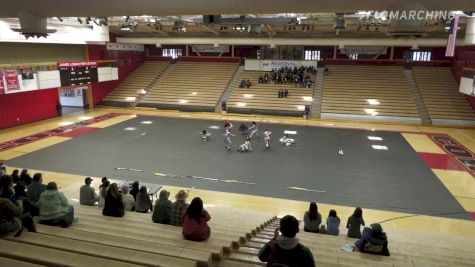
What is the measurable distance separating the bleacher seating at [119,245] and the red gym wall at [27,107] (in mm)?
18684

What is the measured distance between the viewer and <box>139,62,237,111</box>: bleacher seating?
29.8m

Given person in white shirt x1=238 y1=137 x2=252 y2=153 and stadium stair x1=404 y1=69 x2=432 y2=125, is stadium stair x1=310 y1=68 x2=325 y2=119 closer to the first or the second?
stadium stair x1=404 y1=69 x2=432 y2=125

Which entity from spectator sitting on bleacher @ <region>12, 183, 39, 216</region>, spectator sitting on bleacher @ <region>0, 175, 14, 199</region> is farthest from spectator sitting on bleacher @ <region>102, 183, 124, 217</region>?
spectator sitting on bleacher @ <region>0, 175, 14, 199</region>

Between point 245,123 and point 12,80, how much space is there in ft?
47.5

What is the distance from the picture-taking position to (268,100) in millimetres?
29000

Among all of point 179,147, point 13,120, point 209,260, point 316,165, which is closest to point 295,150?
point 316,165

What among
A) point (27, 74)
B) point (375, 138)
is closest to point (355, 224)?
point (375, 138)

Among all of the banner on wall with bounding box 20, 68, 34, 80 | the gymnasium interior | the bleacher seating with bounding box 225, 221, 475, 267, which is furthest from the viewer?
the banner on wall with bounding box 20, 68, 34, 80

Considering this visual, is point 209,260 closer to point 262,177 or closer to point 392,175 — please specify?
point 262,177

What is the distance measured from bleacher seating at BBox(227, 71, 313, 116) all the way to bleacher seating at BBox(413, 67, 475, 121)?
9018 mm

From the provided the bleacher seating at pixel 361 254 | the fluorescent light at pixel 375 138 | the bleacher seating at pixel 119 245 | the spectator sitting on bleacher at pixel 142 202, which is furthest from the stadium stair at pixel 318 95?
the bleacher seating at pixel 119 245

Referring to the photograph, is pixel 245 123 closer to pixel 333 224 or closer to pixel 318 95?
pixel 318 95

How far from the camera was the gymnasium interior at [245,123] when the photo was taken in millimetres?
5305

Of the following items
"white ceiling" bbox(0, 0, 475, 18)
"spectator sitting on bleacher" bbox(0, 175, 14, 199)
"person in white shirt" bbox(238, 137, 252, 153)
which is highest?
"white ceiling" bbox(0, 0, 475, 18)
